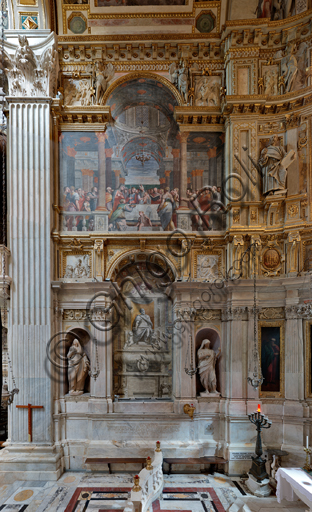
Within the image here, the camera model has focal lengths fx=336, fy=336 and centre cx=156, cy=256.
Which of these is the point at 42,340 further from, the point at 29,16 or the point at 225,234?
the point at 29,16

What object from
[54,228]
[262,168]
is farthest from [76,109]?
[262,168]

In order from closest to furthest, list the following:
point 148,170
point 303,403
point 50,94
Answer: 1. point 303,403
2. point 50,94
3. point 148,170

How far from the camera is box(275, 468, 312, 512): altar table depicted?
7.46 metres

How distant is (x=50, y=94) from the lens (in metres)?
11.5

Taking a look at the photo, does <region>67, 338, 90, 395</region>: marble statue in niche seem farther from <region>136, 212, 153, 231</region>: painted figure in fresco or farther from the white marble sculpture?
the white marble sculpture

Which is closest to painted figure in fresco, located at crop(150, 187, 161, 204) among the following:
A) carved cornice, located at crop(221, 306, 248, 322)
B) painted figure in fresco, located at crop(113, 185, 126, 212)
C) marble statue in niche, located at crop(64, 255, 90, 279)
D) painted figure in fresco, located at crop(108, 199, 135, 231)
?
painted figure in fresco, located at crop(108, 199, 135, 231)

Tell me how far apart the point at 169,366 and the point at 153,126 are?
346 inches

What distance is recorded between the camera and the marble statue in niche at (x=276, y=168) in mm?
11234

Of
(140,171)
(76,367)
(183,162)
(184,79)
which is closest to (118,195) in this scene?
(140,171)

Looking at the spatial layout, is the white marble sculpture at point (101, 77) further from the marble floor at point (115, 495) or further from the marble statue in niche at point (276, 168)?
the marble floor at point (115, 495)

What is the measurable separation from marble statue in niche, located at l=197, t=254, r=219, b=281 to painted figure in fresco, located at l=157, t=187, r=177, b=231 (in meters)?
1.53

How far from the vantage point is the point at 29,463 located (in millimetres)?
10547

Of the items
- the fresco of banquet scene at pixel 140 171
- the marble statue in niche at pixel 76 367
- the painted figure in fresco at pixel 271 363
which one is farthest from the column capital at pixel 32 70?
the painted figure in fresco at pixel 271 363

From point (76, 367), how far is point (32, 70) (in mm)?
10280
